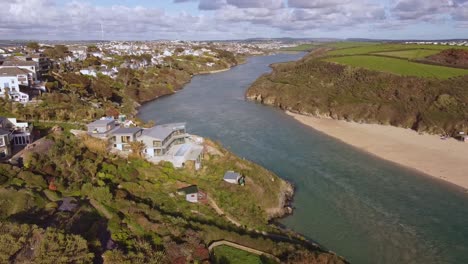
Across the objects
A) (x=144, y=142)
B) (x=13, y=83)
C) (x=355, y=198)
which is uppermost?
(x=13, y=83)

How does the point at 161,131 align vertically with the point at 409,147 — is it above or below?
above

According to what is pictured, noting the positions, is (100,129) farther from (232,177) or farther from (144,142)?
(232,177)

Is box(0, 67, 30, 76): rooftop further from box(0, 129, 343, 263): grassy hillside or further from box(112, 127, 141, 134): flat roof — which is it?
box(112, 127, 141, 134): flat roof

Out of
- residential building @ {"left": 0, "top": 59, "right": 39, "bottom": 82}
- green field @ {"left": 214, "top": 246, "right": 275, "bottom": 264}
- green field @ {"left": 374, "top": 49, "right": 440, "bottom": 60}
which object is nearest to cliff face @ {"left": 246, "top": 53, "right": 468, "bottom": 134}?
green field @ {"left": 374, "top": 49, "right": 440, "bottom": 60}

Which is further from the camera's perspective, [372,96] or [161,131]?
[372,96]

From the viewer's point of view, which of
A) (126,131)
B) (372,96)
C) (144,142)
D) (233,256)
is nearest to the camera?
(233,256)

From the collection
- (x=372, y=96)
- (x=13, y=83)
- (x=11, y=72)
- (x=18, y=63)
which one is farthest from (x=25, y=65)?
(x=372, y=96)

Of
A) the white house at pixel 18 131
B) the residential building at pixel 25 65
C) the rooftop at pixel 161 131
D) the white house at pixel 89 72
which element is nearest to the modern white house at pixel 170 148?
the rooftop at pixel 161 131
